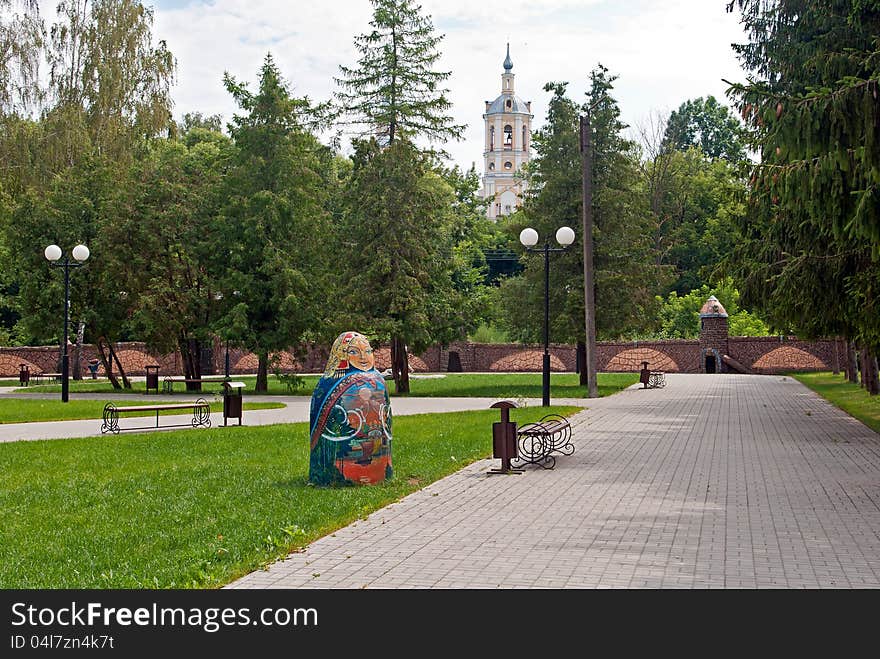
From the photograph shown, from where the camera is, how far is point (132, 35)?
39.8 metres

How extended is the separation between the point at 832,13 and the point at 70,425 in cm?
1628

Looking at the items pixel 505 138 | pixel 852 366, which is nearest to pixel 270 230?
pixel 852 366

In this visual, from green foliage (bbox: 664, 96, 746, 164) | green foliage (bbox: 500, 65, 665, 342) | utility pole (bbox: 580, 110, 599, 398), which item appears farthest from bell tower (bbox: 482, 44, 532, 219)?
utility pole (bbox: 580, 110, 599, 398)

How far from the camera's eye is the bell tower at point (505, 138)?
126m

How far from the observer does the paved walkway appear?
688 centimetres

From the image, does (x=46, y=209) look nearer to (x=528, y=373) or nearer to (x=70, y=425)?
(x=70, y=425)

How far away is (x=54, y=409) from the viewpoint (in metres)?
24.1

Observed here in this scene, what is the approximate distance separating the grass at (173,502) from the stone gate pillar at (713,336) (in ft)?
117

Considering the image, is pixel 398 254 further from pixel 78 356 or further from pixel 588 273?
pixel 78 356

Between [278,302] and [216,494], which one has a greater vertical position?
[278,302]

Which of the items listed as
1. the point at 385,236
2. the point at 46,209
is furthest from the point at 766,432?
the point at 46,209

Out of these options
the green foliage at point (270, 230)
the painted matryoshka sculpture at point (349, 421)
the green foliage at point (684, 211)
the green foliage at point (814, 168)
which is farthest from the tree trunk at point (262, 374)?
the green foliage at point (684, 211)

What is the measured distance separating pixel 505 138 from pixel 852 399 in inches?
4107

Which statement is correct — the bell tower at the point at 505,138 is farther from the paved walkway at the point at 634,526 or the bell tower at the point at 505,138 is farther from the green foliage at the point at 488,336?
the paved walkway at the point at 634,526
